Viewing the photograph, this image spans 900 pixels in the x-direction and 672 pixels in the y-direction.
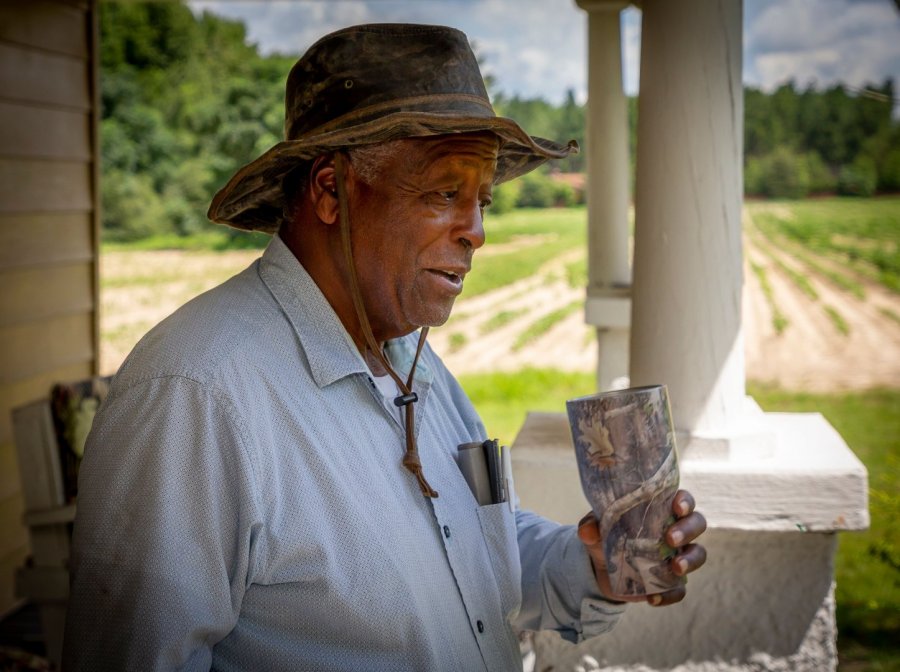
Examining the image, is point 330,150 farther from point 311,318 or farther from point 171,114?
point 171,114

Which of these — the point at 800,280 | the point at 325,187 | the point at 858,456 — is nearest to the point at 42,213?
the point at 325,187

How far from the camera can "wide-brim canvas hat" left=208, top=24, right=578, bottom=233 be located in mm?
1531

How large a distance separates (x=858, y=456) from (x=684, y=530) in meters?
8.73

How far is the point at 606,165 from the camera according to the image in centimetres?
471

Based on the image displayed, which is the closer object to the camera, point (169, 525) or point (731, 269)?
point (169, 525)

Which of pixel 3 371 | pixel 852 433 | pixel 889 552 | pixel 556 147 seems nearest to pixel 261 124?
pixel 852 433

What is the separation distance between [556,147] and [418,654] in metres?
0.99

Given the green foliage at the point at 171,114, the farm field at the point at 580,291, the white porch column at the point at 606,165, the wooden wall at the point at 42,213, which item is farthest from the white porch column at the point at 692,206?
the green foliage at the point at 171,114

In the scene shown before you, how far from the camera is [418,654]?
1.48 meters

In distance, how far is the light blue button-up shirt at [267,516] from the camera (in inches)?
50.6

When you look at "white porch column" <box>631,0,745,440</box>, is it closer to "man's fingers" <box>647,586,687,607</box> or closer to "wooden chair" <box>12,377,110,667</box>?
"man's fingers" <box>647,586,687,607</box>

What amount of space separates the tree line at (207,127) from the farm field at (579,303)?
1.65ft

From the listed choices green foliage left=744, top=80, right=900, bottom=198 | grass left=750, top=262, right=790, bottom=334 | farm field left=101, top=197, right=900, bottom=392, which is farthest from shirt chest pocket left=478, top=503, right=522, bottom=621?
green foliage left=744, top=80, right=900, bottom=198

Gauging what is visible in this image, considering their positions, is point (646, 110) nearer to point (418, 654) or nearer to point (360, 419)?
point (360, 419)
